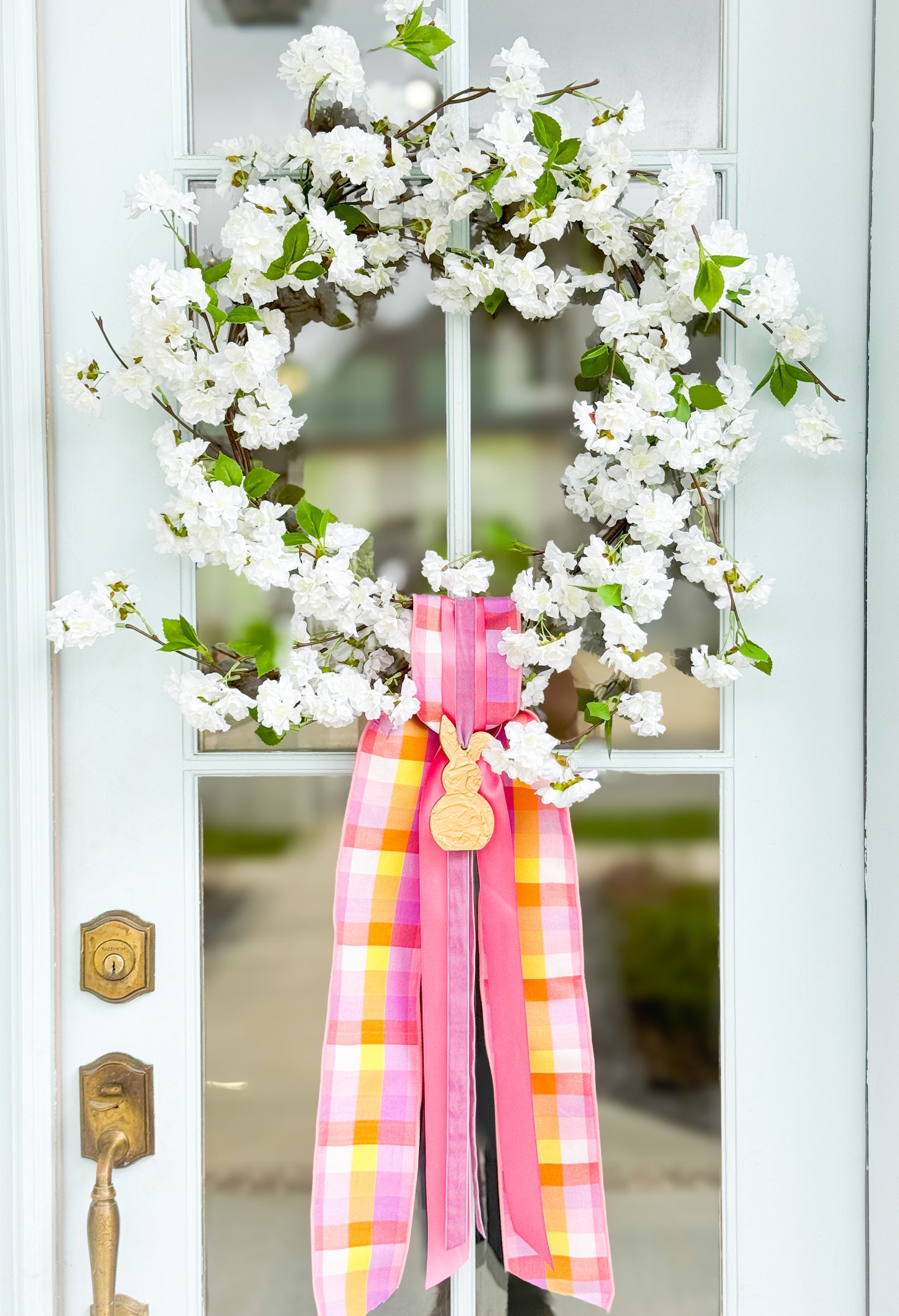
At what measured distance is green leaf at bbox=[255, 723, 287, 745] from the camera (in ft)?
2.52

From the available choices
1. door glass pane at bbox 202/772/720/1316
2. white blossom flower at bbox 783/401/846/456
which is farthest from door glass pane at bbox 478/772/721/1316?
white blossom flower at bbox 783/401/846/456

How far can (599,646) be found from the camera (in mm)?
851

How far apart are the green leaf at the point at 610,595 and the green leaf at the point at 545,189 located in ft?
1.05

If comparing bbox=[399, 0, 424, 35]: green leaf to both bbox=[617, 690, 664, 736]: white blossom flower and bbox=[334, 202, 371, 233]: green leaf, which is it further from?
bbox=[617, 690, 664, 736]: white blossom flower

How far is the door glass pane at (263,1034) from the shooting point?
0.88 m

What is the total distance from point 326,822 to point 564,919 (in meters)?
0.24

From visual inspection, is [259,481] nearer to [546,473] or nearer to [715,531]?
[546,473]

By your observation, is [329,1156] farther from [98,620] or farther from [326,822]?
[98,620]

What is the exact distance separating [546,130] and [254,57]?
312 millimetres

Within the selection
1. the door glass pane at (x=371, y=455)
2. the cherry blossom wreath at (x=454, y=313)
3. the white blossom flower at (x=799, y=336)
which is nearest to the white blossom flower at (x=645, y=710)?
the cherry blossom wreath at (x=454, y=313)

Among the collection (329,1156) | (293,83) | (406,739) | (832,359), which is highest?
(293,83)

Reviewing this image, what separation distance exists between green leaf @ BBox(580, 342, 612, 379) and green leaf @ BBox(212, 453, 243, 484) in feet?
1.02

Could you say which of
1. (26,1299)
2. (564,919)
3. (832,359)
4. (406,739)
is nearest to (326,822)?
(406,739)

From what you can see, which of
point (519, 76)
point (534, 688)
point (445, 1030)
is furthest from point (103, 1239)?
point (519, 76)
